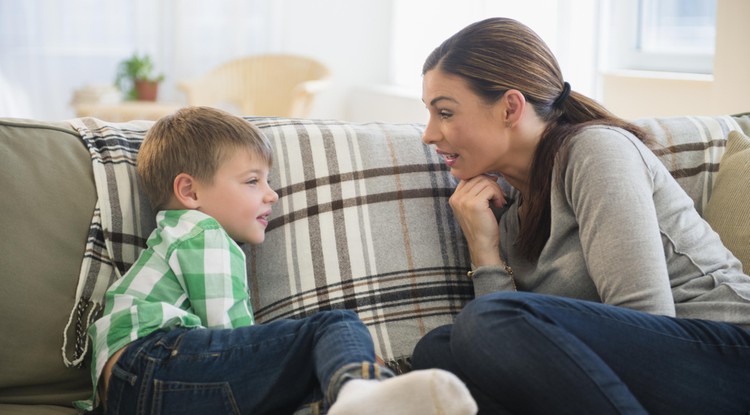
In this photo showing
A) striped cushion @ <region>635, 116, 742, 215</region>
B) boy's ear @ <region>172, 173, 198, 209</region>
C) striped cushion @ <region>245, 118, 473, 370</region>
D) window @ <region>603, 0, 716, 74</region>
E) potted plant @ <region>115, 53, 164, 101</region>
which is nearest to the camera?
boy's ear @ <region>172, 173, 198, 209</region>

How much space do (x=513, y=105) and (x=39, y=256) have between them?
3.02 feet

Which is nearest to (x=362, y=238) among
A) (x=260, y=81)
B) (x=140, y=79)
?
(x=140, y=79)

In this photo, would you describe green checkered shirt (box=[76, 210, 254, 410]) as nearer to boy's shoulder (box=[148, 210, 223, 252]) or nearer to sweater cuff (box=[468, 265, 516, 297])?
boy's shoulder (box=[148, 210, 223, 252])

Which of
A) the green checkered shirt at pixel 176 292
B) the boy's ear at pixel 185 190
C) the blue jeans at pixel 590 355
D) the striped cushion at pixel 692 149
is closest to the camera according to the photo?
the blue jeans at pixel 590 355

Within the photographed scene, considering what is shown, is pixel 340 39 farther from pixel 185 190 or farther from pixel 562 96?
pixel 185 190

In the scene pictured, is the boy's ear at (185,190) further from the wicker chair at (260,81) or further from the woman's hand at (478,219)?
the wicker chair at (260,81)

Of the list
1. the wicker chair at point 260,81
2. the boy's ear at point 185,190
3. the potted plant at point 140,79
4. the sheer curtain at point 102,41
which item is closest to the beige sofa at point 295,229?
the boy's ear at point 185,190

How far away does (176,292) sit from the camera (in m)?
1.44

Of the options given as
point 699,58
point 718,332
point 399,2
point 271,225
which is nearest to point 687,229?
point 718,332

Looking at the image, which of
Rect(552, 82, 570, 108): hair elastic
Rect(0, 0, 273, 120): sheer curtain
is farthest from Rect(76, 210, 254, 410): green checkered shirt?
Rect(0, 0, 273, 120): sheer curtain

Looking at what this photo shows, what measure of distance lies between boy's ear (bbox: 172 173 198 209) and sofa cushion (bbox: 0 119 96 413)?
160mm

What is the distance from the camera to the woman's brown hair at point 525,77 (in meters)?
1.60

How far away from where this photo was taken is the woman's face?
5.36 feet

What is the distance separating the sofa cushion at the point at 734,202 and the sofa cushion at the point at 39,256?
50.5 inches
